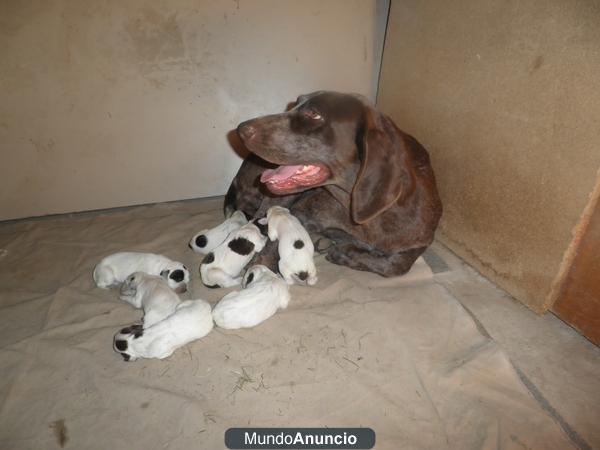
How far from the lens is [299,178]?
101 inches

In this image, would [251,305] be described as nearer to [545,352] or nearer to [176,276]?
[176,276]

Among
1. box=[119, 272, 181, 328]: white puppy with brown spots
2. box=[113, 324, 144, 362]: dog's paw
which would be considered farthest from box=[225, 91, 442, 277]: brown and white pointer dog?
box=[113, 324, 144, 362]: dog's paw

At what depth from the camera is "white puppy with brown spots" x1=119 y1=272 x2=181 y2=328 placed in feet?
7.24

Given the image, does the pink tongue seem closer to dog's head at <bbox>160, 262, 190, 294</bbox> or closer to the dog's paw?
dog's head at <bbox>160, 262, 190, 294</bbox>

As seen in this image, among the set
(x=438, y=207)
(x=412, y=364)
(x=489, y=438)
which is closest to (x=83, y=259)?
(x=412, y=364)

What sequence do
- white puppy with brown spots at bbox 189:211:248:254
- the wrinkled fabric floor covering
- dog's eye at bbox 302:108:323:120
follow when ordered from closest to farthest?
the wrinkled fabric floor covering → dog's eye at bbox 302:108:323:120 → white puppy with brown spots at bbox 189:211:248:254

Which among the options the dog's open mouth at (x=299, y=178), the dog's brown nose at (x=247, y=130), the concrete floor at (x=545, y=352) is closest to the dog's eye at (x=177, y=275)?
the dog's open mouth at (x=299, y=178)

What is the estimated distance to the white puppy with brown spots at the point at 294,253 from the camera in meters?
2.49

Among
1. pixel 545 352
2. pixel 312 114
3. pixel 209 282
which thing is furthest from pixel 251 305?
pixel 545 352

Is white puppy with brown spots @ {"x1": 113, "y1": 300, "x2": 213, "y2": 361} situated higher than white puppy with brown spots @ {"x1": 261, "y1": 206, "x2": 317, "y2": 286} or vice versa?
white puppy with brown spots @ {"x1": 261, "y1": 206, "x2": 317, "y2": 286}

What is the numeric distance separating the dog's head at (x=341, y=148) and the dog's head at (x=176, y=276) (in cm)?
84

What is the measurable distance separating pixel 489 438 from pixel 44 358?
2535mm

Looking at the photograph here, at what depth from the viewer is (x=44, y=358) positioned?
89.8 inches

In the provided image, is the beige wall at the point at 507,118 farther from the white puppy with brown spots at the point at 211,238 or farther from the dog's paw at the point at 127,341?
the dog's paw at the point at 127,341
